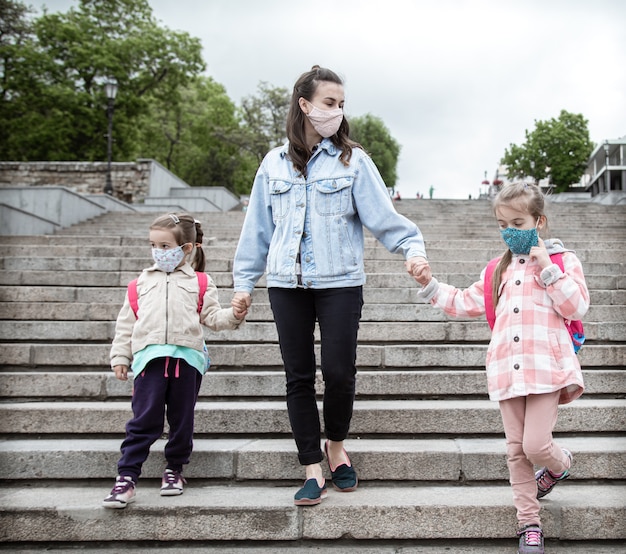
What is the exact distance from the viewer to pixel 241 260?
317cm

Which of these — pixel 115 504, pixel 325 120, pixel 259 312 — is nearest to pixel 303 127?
pixel 325 120

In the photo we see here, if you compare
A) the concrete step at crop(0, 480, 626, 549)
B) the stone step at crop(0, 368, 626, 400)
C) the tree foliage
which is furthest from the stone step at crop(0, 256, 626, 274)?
the tree foliage

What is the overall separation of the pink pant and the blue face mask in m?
0.63

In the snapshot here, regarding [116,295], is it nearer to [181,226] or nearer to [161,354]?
[181,226]

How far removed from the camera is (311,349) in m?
3.00

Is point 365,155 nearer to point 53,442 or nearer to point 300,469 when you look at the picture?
point 300,469

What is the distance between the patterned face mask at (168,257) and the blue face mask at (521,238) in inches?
63.7

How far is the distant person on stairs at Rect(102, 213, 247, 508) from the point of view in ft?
10.2

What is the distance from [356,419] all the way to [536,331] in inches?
56.2

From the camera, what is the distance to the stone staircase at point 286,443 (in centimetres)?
295

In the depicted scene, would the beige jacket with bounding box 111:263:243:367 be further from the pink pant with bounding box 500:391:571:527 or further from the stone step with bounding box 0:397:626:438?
the pink pant with bounding box 500:391:571:527

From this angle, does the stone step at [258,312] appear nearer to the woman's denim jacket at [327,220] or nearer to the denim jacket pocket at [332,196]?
the woman's denim jacket at [327,220]

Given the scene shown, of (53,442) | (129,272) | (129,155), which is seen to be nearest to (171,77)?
(129,155)

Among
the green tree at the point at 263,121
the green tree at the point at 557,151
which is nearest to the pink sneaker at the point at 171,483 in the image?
the green tree at the point at 263,121
